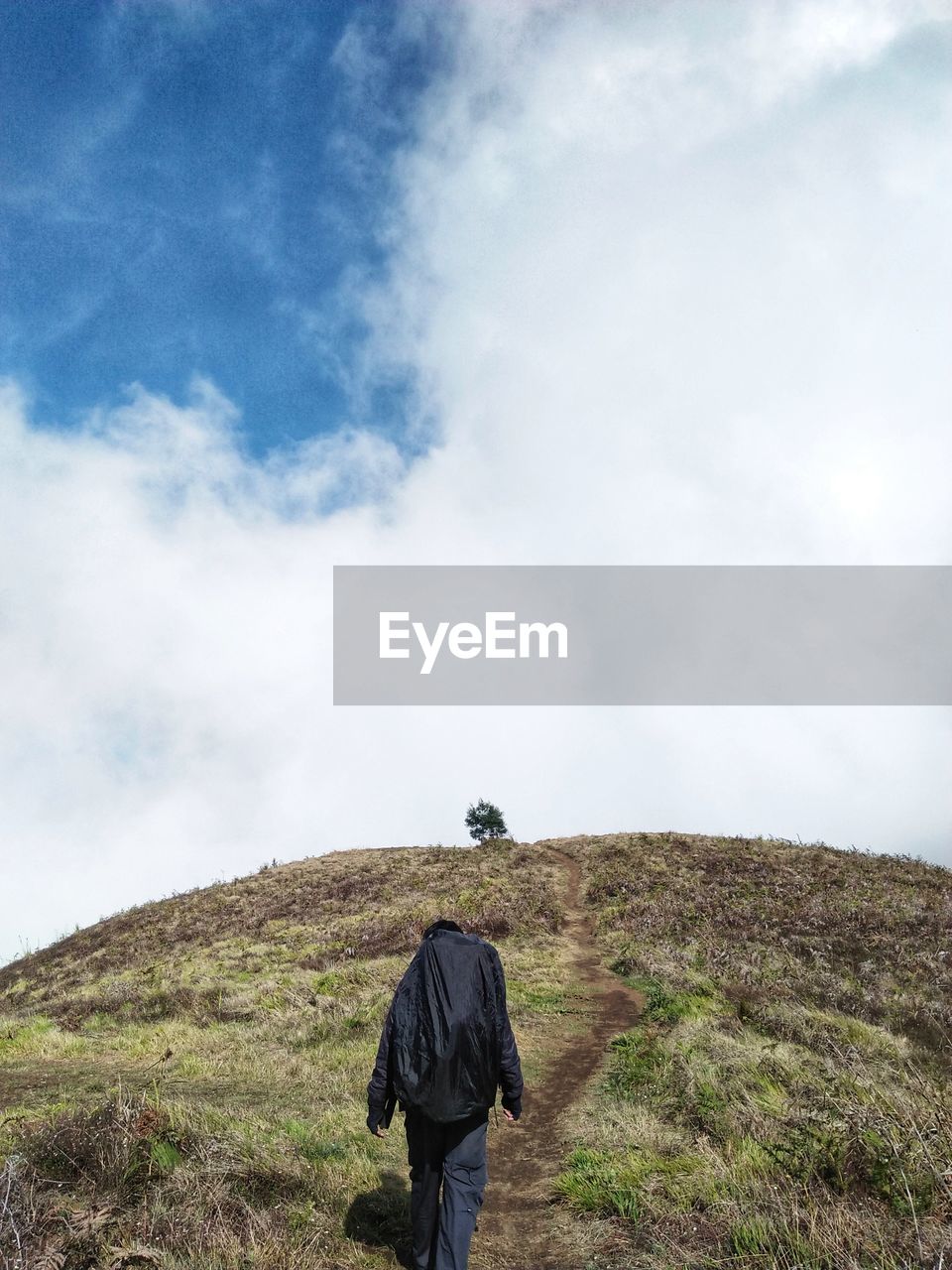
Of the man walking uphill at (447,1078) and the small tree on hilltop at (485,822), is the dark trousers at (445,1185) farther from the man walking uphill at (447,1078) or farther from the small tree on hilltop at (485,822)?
the small tree on hilltop at (485,822)

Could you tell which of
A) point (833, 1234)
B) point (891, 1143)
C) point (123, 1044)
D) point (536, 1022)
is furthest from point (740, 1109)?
point (123, 1044)

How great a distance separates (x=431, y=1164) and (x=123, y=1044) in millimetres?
11333

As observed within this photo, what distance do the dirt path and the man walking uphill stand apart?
1.14m

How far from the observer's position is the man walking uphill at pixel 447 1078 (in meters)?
4.47

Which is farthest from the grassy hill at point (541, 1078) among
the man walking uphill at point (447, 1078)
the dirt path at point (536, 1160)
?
the man walking uphill at point (447, 1078)

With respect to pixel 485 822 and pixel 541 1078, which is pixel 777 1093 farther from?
pixel 485 822

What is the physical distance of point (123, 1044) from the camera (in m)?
13.2

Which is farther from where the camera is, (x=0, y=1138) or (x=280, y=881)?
(x=280, y=881)

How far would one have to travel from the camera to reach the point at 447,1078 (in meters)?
4.45

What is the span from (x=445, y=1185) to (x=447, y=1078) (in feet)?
2.47

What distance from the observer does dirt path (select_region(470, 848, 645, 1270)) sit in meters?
5.44

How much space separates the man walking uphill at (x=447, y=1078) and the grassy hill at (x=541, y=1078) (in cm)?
91

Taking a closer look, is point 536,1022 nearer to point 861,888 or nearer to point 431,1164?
point 431,1164

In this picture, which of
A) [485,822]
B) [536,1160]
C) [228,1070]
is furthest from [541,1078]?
[485,822]
